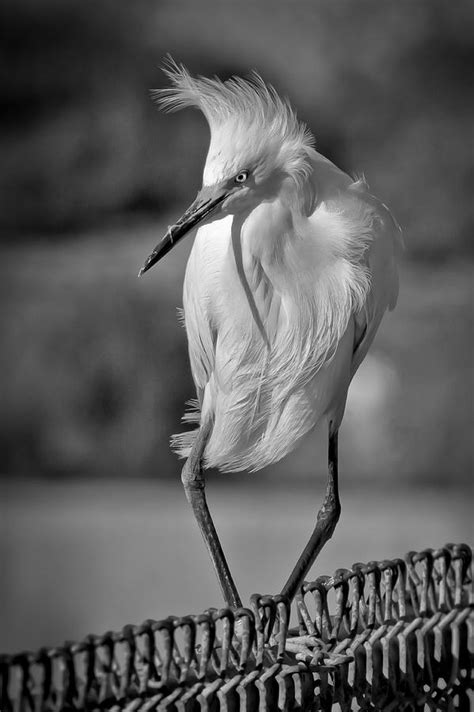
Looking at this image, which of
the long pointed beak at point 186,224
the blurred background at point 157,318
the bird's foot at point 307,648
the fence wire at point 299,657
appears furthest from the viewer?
the blurred background at point 157,318

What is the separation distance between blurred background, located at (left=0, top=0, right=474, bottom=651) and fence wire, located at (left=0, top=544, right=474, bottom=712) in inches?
55.5

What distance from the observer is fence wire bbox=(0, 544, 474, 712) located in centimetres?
53

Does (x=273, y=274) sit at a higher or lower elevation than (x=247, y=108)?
lower

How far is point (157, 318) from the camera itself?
223cm

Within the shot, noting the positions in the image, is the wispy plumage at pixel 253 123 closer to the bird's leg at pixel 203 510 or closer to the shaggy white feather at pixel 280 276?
the shaggy white feather at pixel 280 276

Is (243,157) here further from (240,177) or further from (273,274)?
(273,274)

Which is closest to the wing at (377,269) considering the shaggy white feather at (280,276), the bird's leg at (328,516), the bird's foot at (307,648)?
the shaggy white feather at (280,276)

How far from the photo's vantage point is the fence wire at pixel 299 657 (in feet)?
1.73

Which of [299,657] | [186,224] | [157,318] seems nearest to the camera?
[299,657]

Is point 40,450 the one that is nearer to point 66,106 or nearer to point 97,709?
point 66,106

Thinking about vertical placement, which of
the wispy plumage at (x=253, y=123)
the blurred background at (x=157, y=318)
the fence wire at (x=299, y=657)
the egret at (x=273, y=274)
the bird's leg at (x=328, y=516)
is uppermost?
the blurred background at (x=157, y=318)

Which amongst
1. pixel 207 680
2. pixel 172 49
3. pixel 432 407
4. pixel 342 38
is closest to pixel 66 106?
pixel 172 49

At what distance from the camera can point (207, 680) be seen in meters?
0.60

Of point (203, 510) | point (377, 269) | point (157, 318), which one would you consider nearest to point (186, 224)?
point (377, 269)
